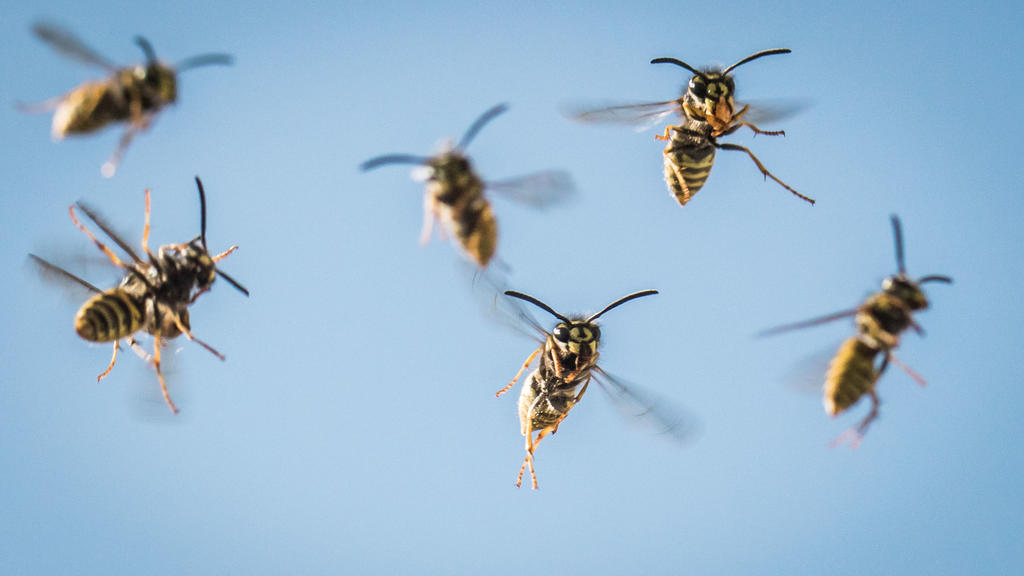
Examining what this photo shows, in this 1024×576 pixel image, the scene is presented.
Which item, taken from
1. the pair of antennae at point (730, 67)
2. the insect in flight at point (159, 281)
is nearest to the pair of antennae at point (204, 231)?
the insect in flight at point (159, 281)

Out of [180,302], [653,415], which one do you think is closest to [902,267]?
[653,415]

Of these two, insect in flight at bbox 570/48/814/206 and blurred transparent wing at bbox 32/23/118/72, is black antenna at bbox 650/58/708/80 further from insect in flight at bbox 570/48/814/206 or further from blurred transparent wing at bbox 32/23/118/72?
blurred transparent wing at bbox 32/23/118/72

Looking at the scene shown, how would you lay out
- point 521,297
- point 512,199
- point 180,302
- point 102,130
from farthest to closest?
1. point 521,297
2. point 180,302
3. point 512,199
4. point 102,130

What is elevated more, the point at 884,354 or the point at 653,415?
the point at 884,354

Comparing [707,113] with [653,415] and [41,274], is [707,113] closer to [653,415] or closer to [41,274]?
[653,415]

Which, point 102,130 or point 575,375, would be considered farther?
Answer: point 575,375

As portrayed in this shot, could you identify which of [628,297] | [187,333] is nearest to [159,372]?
[187,333]

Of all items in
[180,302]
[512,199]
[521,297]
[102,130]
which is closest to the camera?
[102,130]

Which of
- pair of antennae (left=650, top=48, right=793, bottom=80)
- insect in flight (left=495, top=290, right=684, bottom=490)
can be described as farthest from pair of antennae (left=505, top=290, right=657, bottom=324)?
pair of antennae (left=650, top=48, right=793, bottom=80)

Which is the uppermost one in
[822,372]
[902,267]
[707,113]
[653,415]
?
[707,113]
